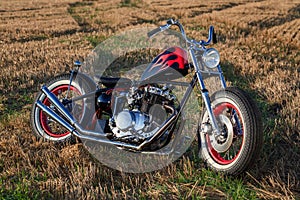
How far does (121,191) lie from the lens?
10.5 ft

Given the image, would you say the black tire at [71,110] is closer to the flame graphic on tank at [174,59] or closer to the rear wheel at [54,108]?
the rear wheel at [54,108]

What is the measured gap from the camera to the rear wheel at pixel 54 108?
4.04m

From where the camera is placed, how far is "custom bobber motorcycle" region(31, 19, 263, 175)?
308 cm

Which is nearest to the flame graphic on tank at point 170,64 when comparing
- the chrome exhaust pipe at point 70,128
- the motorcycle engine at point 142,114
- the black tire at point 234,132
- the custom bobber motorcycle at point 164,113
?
the custom bobber motorcycle at point 164,113

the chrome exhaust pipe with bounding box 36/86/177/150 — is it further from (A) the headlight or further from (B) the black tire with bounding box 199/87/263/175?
(A) the headlight

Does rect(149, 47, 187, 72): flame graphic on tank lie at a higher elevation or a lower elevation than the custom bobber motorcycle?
higher

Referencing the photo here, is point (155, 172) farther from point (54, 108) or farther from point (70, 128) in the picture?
point (54, 108)

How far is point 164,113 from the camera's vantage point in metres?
3.45

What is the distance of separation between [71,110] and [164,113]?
1.24 metres

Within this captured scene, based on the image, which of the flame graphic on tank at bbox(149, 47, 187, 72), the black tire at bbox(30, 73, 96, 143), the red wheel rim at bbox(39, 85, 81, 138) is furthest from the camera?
the red wheel rim at bbox(39, 85, 81, 138)

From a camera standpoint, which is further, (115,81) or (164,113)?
(115,81)

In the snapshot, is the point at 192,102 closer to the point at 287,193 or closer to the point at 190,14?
the point at 287,193

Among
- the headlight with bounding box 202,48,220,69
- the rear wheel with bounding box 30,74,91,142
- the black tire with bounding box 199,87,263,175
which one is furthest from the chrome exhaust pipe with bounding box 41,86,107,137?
the headlight with bounding box 202,48,220,69

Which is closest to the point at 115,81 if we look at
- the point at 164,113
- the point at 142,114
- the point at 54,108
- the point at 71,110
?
the point at 142,114
